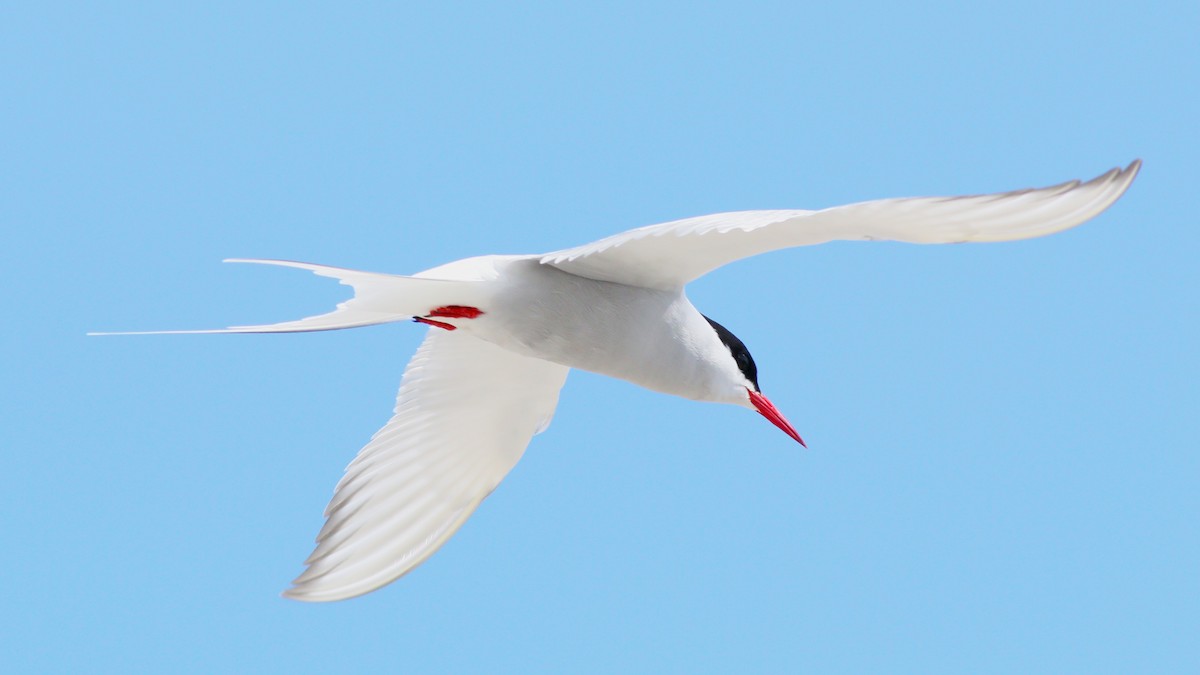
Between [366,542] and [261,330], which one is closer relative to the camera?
[261,330]

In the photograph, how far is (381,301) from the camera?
3.57m

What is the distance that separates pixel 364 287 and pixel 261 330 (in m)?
0.28

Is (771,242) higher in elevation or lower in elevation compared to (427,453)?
higher

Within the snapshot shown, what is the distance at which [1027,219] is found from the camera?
2.96 metres

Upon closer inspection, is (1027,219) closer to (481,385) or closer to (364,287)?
(364,287)

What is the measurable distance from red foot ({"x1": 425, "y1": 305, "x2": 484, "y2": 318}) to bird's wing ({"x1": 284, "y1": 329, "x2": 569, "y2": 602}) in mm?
691

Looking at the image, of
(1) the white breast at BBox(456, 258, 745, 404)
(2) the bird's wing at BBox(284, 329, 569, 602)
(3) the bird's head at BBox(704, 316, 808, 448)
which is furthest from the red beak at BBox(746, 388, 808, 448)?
(2) the bird's wing at BBox(284, 329, 569, 602)

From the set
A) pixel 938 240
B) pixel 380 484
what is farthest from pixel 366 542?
pixel 938 240

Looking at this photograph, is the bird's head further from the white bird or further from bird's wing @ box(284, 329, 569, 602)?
bird's wing @ box(284, 329, 569, 602)

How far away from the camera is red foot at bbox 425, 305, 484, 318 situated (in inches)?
149

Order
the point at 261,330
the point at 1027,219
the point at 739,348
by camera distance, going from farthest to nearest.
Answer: the point at 739,348 → the point at 261,330 → the point at 1027,219

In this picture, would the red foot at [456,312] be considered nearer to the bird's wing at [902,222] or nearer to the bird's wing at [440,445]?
the bird's wing at [902,222]

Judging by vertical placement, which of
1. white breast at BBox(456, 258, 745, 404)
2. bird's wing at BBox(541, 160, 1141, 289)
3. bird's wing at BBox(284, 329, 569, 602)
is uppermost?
bird's wing at BBox(541, 160, 1141, 289)

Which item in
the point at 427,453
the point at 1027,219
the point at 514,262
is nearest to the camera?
the point at 1027,219
